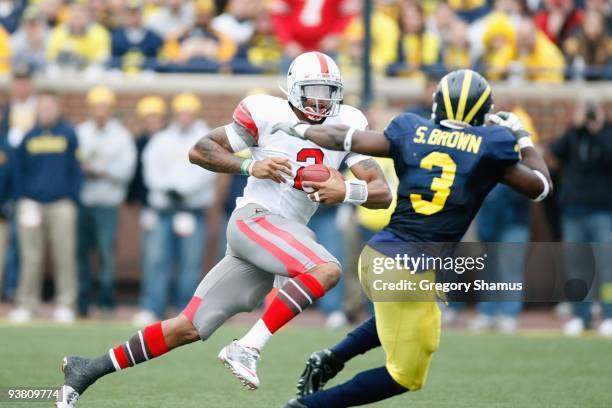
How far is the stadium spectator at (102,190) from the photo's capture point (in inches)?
489

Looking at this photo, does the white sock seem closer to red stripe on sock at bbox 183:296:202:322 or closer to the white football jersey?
red stripe on sock at bbox 183:296:202:322

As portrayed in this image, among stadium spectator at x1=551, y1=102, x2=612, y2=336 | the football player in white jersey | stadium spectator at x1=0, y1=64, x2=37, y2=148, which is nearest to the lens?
the football player in white jersey

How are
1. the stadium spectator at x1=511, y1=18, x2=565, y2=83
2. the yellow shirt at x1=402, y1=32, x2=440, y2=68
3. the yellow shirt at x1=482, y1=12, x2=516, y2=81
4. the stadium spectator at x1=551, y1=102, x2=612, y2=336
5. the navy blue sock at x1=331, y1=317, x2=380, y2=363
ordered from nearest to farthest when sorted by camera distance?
the navy blue sock at x1=331, y1=317, x2=380, y2=363, the stadium spectator at x1=551, y1=102, x2=612, y2=336, the stadium spectator at x1=511, y1=18, x2=565, y2=83, the yellow shirt at x1=482, y1=12, x2=516, y2=81, the yellow shirt at x1=402, y1=32, x2=440, y2=68

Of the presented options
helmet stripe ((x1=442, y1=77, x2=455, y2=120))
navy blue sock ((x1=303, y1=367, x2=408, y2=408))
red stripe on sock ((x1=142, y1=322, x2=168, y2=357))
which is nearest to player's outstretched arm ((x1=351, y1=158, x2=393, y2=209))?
helmet stripe ((x1=442, y1=77, x2=455, y2=120))

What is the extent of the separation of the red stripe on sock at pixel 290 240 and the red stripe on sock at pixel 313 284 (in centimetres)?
9

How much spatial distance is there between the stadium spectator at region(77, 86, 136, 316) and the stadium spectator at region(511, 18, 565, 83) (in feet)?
14.5

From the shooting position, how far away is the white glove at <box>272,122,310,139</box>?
594 cm

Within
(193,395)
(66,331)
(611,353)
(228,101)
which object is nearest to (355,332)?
(193,395)

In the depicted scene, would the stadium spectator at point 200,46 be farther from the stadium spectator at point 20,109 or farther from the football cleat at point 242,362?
the football cleat at point 242,362

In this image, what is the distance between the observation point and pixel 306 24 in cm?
1365

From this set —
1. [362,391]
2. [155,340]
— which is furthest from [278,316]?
[155,340]

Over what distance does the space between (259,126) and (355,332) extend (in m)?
1.30

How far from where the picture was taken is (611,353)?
9.68 meters

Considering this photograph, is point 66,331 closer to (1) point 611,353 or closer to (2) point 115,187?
(2) point 115,187
